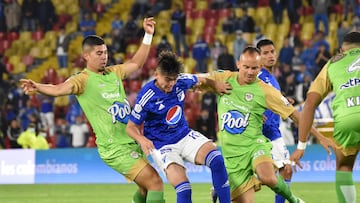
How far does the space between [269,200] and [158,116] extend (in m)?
5.22

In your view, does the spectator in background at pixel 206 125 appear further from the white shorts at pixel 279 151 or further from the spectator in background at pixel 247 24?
the white shorts at pixel 279 151

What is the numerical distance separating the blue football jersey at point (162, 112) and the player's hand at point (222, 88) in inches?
11.7

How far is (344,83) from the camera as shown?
357 inches

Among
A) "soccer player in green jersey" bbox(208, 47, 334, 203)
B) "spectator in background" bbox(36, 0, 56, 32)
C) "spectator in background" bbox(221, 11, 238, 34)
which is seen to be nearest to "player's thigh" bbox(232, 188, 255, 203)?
"soccer player in green jersey" bbox(208, 47, 334, 203)

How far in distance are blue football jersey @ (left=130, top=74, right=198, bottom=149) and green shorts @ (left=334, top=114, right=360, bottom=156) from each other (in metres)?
1.91

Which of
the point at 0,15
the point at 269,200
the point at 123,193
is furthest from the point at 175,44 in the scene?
the point at 269,200

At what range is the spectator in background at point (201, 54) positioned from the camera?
26.7m

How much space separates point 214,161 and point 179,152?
44 cm

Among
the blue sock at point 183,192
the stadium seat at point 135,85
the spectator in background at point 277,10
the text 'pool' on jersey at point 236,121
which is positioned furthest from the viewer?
the spectator in background at point 277,10

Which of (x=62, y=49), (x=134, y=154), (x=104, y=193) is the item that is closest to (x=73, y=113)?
(x=62, y=49)

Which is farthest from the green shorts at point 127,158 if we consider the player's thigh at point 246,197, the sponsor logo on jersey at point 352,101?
the sponsor logo on jersey at point 352,101

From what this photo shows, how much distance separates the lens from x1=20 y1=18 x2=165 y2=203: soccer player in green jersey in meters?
10.4

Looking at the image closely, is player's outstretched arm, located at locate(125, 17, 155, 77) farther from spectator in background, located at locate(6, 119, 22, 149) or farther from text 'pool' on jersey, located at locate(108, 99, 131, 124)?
spectator in background, located at locate(6, 119, 22, 149)

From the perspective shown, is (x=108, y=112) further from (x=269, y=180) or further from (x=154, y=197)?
(x=269, y=180)
